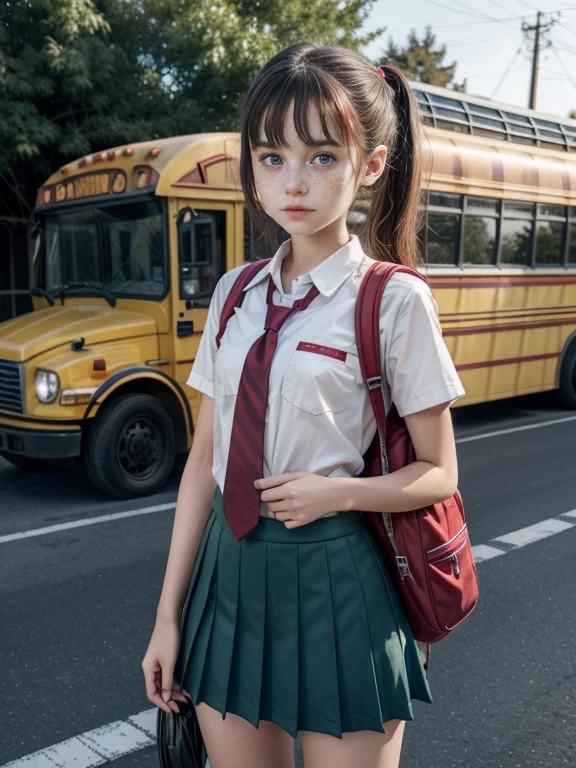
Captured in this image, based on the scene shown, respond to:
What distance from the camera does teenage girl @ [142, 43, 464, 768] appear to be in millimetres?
1471

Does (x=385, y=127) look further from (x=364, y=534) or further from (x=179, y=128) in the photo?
(x=179, y=128)

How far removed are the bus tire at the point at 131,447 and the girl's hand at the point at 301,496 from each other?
4.91 m

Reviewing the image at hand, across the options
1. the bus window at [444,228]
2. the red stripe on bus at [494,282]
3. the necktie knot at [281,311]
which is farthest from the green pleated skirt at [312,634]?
the bus window at [444,228]

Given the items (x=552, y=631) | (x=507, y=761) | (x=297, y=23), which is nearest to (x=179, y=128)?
(x=297, y=23)

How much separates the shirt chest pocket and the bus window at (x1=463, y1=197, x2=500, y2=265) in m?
7.45

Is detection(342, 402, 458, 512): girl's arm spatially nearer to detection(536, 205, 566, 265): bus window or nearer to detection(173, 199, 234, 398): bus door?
detection(173, 199, 234, 398): bus door

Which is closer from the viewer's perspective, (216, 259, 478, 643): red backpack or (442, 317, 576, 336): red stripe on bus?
(216, 259, 478, 643): red backpack

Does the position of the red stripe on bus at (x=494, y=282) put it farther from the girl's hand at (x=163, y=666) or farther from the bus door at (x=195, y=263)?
the girl's hand at (x=163, y=666)

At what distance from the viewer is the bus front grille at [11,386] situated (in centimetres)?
611

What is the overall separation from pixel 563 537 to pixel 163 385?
311cm

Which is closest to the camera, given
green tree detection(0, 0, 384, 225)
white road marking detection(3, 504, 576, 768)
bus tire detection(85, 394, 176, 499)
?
white road marking detection(3, 504, 576, 768)

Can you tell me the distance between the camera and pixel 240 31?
40.3 feet

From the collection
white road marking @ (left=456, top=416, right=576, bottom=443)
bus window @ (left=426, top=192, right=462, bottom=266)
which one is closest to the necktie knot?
bus window @ (left=426, top=192, right=462, bottom=266)

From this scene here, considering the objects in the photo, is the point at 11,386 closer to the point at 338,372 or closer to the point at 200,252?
the point at 200,252
